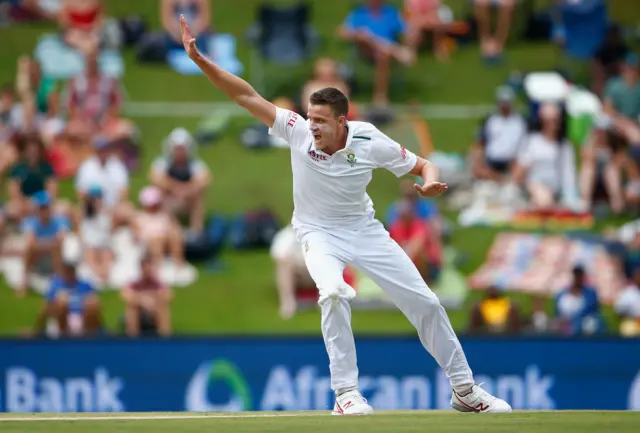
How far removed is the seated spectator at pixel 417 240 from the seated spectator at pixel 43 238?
14.1 feet

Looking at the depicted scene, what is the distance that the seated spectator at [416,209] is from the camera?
17766 mm

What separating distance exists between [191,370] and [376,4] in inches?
313

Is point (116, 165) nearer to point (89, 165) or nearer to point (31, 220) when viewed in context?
point (89, 165)

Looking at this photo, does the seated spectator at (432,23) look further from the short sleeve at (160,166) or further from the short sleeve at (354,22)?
the short sleeve at (160,166)

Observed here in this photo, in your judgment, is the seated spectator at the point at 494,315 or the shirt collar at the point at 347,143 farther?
the seated spectator at the point at 494,315

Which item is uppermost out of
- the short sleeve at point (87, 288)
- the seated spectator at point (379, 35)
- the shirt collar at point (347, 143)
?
the seated spectator at point (379, 35)

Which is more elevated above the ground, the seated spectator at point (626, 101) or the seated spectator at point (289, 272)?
the seated spectator at point (626, 101)

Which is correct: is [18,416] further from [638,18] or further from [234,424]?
[638,18]

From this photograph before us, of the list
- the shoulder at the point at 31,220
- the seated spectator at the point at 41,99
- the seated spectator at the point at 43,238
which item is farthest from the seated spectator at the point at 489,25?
the shoulder at the point at 31,220

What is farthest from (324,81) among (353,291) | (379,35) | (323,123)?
(353,291)

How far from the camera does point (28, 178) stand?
19031 mm

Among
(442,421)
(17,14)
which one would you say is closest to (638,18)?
(17,14)

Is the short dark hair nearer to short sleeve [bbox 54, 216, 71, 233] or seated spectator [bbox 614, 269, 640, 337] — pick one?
seated spectator [bbox 614, 269, 640, 337]

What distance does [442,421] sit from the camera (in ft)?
30.5
